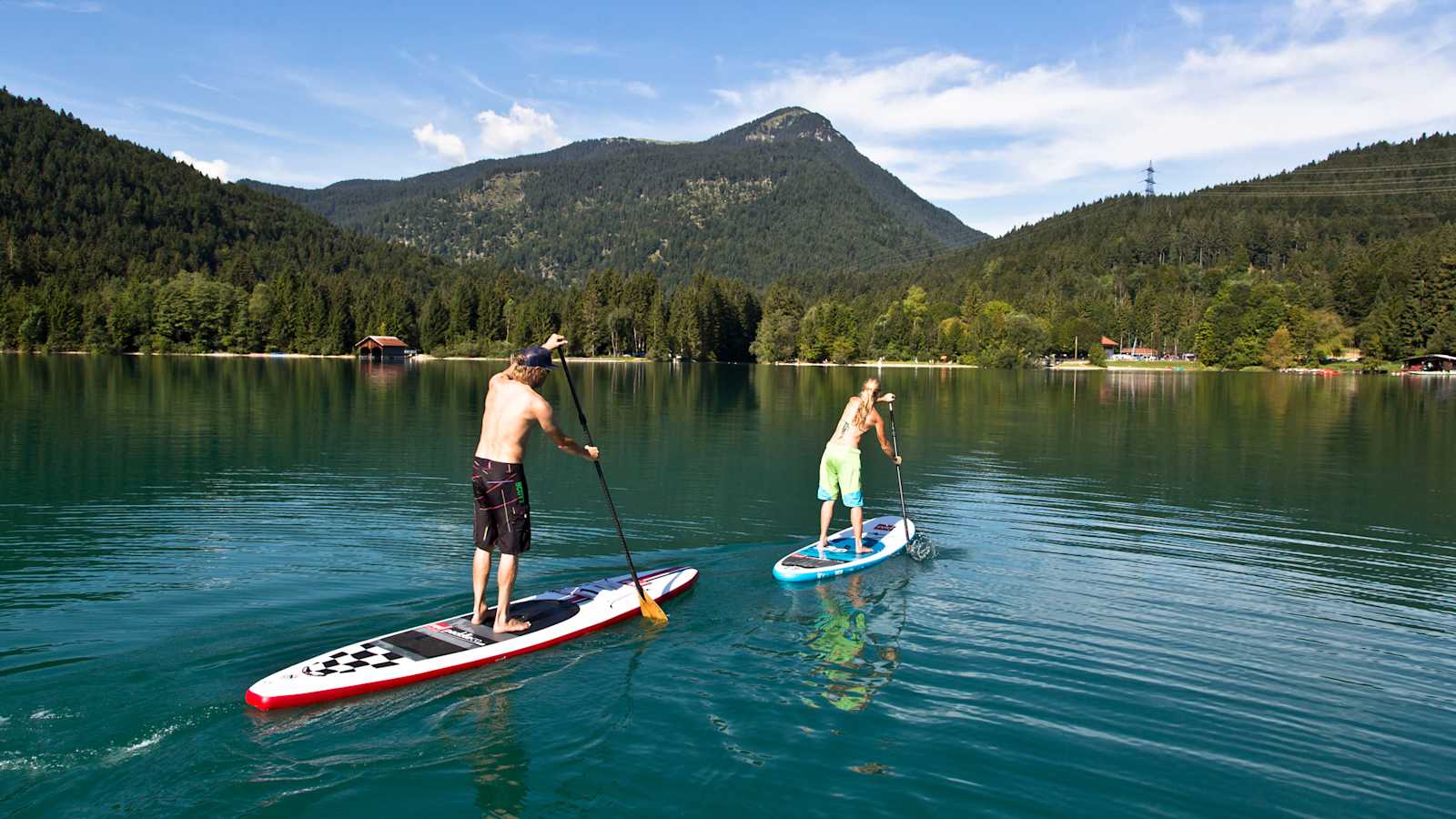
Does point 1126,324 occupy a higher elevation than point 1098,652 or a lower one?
higher

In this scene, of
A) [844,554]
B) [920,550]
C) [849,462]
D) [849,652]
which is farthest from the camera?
[920,550]

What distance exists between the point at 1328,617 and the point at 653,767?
395 inches

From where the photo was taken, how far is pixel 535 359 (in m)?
9.60

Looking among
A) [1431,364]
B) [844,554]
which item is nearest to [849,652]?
[844,554]

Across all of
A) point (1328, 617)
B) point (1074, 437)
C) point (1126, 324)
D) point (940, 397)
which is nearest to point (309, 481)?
point (1328, 617)

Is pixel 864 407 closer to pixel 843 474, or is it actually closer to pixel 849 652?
pixel 843 474

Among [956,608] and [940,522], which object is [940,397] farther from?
[956,608]

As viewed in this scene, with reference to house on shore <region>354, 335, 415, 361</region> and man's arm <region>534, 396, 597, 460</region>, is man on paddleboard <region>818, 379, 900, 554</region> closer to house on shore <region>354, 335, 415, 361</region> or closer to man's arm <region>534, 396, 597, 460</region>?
man's arm <region>534, 396, 597, 460</region>

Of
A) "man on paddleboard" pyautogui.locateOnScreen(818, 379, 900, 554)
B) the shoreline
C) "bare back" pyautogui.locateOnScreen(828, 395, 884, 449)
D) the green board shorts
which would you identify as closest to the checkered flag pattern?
"man on paddleboard" pyautogui.locateOnScreen(818, 379, 900, 554)

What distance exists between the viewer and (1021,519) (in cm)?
1870

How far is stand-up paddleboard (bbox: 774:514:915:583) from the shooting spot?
42.7ft

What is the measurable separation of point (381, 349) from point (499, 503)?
15124 cm

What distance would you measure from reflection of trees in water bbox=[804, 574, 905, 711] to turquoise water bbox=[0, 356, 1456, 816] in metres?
0.05

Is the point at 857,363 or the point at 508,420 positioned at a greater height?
the point at 857,363
